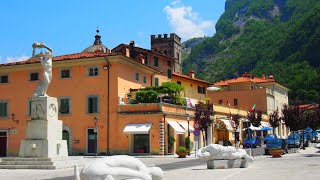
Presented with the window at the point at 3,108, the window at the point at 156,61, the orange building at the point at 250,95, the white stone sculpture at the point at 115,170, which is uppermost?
the window at the point at 156,61

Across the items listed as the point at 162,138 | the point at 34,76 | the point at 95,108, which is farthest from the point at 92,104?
the point at 162,138

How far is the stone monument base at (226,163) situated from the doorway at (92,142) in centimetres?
2194

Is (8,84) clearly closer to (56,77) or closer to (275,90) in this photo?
(56,77)

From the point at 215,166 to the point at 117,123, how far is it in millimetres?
20904

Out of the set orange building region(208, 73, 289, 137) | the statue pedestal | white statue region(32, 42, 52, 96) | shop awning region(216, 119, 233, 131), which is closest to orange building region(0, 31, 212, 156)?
shop awning region(216, 119, 233, 131)

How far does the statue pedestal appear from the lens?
896 inches

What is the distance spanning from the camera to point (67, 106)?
42.9 m

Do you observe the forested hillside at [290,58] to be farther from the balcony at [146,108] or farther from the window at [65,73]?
the window at [65,73]

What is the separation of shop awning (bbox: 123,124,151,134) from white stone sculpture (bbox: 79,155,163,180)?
2819cm

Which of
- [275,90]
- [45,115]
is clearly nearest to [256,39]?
[275,90]

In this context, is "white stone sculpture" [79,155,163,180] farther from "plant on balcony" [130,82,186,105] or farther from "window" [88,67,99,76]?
"window" [88,67,99,76]

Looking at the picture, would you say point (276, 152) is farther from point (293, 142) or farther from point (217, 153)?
point (293, 142)

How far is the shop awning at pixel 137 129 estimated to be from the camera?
127 feet

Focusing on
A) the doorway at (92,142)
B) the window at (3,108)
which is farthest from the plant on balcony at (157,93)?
the window at (3,108)
